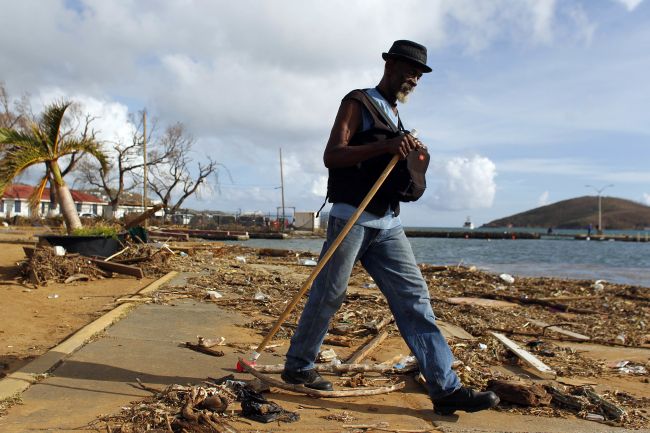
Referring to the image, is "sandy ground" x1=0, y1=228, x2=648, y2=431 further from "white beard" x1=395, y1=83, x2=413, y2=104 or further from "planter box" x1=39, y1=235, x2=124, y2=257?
"white beard" x1=395, y1=83, x2=413, y2=104

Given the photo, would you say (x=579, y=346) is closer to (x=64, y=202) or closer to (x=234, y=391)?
(x=234, y=391)

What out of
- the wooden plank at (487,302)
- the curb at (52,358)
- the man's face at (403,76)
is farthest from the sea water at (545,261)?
the man's face at (403,76)

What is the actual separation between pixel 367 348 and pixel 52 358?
2.49 meters

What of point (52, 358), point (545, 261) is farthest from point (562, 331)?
point (545, 261)

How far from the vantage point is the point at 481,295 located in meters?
11.5

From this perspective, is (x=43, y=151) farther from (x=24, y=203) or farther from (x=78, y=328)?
(x=24, y=203)

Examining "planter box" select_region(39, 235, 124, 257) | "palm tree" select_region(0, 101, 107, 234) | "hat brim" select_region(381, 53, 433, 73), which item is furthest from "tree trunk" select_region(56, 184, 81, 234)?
"hat brim" select_region(381, 53, 433, 73)

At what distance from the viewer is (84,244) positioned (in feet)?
32.9

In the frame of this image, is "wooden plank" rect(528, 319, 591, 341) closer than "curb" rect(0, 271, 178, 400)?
No

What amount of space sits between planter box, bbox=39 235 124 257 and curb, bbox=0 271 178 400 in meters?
4.08

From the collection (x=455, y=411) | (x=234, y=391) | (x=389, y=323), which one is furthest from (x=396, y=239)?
(x=389, y=323)

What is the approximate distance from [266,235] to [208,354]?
50.7 meters

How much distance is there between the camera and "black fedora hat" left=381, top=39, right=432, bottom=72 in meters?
3.48

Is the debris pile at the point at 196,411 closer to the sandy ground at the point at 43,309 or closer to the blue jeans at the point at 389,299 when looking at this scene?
the blue jeans at the point at 389,299
